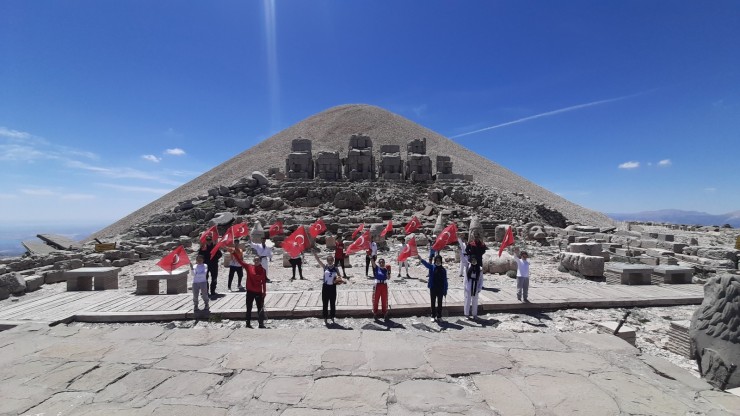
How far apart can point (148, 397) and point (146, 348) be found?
1550mm

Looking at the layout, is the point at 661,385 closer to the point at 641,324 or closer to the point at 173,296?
the point at 641,324

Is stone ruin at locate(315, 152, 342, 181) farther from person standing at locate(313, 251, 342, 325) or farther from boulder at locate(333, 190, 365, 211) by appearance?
person standing at locate(313, 251, 342, 325)

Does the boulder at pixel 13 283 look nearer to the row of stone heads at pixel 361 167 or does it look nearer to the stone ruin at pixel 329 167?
the row of stone heads at pixel 361 167

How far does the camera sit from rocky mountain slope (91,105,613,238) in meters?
51.4

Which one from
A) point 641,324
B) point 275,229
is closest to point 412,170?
point 275,229

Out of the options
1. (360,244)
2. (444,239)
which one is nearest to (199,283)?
(360,244)

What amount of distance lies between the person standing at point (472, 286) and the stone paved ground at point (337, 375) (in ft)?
4.71

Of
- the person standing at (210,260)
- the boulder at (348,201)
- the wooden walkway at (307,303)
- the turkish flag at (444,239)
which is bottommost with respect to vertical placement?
the wooden walkway at (307,303)

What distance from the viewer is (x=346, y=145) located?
186 ft

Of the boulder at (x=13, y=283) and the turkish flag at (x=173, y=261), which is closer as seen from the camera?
the turkish flag at (x=173, y=261)

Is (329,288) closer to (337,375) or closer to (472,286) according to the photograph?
(337,375)

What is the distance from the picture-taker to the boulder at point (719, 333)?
14.3 ft

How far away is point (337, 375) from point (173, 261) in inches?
227

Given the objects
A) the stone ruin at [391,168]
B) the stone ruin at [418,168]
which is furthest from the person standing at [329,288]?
the stone ruin at [391,168]
